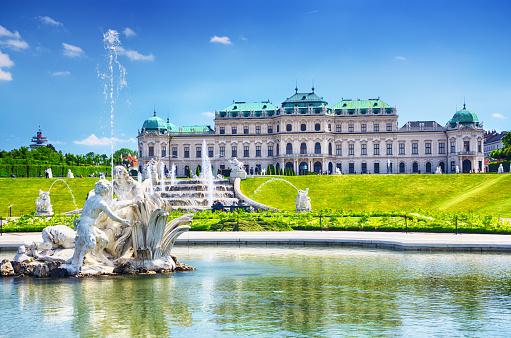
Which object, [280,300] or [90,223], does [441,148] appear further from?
[280,300]

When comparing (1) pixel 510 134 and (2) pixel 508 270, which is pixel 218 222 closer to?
(2) pixel 508 270

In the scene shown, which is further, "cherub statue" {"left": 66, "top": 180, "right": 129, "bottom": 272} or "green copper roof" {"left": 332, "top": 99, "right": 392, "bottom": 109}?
"green copper roof" {"left": 332, "top": 99, "right": 392, "bottom": 109}

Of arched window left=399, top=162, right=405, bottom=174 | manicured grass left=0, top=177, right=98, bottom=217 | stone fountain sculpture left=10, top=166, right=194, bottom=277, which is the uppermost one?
arched window left=399, top=162, right=405, bottom=174

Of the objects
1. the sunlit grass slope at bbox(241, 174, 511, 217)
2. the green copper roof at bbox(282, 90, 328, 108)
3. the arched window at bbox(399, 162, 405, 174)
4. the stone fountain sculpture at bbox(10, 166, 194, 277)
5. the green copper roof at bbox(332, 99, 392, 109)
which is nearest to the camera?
the stone fountain sculpture at bbox(10, 166, 194, 277)

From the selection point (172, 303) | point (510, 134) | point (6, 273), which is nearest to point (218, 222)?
point (6, 273)

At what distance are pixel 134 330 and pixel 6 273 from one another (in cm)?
656

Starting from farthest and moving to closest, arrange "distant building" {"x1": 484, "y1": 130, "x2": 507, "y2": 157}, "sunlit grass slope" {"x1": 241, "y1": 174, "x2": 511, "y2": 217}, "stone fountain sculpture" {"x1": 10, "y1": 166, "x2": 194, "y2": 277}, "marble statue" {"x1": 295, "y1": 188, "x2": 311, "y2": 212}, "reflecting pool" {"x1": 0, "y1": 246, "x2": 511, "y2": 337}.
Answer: "distant building" {"x1": 484, "y1": 130, "x2": 507, "y2": 157}, "sunlit grass slope" {"x1": 241, "y1": 174, "x2": 511, "y2": 217}, "marble statue" {"x1": 295, "y1": 188, "x2": 311, "y2": 212}, "stone fountain sculpture" {"x1": 10, "y1": 166, "x2": 194, "y2": 277}, "reflecting pool" {"x1": 0, "y1": 246, "x2": 511, "y2": 337}

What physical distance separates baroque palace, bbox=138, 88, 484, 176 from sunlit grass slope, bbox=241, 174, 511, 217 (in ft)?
101

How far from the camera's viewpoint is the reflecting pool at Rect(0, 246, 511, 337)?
31.1 ft

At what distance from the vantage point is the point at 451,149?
8362cm

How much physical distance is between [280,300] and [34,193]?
131ft

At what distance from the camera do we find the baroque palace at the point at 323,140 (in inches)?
3305

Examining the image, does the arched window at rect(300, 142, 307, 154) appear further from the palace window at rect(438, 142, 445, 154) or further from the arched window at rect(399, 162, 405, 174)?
the palace window at rect(438, 142, 445, 154)

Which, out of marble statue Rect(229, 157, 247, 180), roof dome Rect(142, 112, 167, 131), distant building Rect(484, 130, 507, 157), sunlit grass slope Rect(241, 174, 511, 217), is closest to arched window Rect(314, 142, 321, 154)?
roof dome Rect(142, 112, 167, 131)
